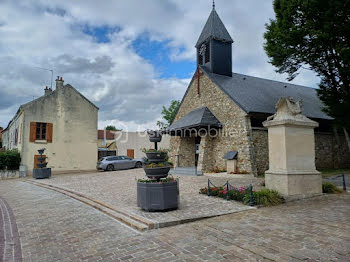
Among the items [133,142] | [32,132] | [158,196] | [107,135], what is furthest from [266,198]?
[107,135]

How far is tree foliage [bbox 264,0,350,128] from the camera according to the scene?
9.32m

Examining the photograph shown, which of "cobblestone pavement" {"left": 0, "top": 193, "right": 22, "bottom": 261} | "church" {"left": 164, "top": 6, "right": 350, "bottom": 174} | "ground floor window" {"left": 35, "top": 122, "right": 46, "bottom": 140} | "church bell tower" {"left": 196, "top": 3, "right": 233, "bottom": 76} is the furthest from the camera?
"ground floor window" {"left": 35, "top": 122, "right": 46, "bottom": 140}

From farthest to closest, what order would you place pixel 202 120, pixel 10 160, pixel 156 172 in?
pixel 10 160
pixel 202 120
pixel 156 172

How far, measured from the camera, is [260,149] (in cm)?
1420

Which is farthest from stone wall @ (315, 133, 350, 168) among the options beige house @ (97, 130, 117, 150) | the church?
beige house @ (97, 130, 117, 150)

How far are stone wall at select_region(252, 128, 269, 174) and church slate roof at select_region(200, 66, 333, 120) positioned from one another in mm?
1214

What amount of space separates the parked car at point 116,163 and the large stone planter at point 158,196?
14.1 metres

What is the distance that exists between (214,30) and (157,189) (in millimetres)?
15125

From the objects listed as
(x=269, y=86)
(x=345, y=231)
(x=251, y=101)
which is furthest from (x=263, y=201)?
(x=269, y=86)

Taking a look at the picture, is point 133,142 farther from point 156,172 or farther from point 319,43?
point 156,172

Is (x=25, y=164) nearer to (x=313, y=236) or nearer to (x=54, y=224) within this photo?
(x=54, y=224)

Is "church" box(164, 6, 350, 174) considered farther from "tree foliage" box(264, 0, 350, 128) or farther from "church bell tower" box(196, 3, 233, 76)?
"tree foliage" box(264, 0, 350, 128)

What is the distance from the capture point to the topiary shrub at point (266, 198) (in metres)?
6.90

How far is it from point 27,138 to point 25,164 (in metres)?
1.91
